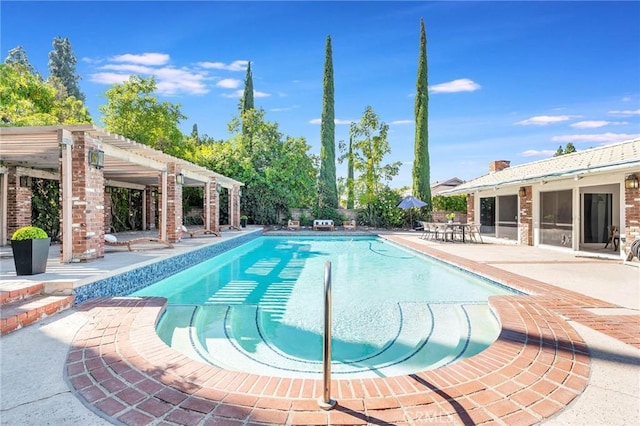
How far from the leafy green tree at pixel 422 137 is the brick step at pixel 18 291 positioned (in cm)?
2155

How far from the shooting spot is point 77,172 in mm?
6945

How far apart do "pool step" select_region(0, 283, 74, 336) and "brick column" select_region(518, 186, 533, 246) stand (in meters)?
13.9

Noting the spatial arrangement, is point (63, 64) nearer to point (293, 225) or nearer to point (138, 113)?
point (138, 113)

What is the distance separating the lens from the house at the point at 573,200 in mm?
8742

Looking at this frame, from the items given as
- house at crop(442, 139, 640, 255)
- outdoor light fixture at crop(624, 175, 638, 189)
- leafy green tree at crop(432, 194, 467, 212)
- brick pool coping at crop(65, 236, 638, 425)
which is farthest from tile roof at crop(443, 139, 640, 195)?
leafy green tree at crop(432, 194, 467, 212)

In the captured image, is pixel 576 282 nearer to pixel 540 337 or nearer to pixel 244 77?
pixel 540 337

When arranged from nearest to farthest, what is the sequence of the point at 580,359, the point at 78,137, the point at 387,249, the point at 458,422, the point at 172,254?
1. the point at 458,422
2. the point at 580,359
3. the point at 78,137
4. the point at 172,254
5. the point at 387,249

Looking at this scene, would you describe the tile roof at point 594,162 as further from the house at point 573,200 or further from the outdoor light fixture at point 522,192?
the outdoor light fixture at point 522,192

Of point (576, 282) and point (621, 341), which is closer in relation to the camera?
point (621, 341)

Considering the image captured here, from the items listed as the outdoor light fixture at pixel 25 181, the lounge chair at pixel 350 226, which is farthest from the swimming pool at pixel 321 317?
the lounge chair at pixel 350 226

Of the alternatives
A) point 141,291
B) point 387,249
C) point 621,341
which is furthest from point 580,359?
point 387,249

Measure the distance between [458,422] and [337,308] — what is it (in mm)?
3814

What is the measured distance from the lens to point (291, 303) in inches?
239

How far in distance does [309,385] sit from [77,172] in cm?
696
